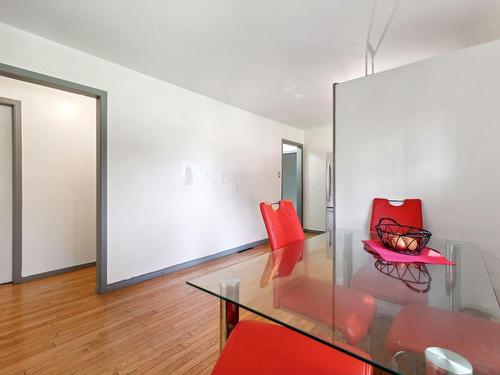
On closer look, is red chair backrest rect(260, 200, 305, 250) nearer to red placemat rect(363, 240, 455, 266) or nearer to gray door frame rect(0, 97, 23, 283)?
red placemat rect(363, 240, 455, 266)

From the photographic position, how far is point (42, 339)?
1737mm

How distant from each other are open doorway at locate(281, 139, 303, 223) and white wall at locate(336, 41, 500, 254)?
289cm

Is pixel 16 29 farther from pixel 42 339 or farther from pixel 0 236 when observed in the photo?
pixel 42 339

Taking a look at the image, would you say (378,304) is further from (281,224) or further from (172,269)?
(172,269)

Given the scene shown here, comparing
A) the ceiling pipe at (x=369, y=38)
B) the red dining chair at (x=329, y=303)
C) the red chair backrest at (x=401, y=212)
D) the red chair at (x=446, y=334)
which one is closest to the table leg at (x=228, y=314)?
the red dining chair at (x=329, y=303)

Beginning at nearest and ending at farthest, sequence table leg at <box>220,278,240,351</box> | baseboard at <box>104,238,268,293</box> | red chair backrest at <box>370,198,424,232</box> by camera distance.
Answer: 1. table leg at <box>220,278,240,351</box>
2. red chair backrest at <box>370,198,424,232</box>
3. baseboard at <box>104,238,268,293</box>

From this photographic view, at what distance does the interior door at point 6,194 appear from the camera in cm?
263

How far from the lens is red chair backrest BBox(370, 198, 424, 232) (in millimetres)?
1850

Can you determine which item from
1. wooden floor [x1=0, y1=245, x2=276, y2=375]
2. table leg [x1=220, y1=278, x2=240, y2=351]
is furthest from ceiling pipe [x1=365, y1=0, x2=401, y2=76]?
wooden floor [x1=0, y1=245, x2=276, y2=375]

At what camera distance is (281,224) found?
5.78 ft

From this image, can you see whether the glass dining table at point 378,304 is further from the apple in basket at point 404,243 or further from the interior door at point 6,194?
the interior door at point 6,194

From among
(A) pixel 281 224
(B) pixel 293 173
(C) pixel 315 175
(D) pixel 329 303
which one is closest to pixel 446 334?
(D) pixel 329 303

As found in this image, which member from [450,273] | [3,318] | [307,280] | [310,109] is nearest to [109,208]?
[3,318]

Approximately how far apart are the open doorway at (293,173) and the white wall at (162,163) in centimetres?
Result: 140
